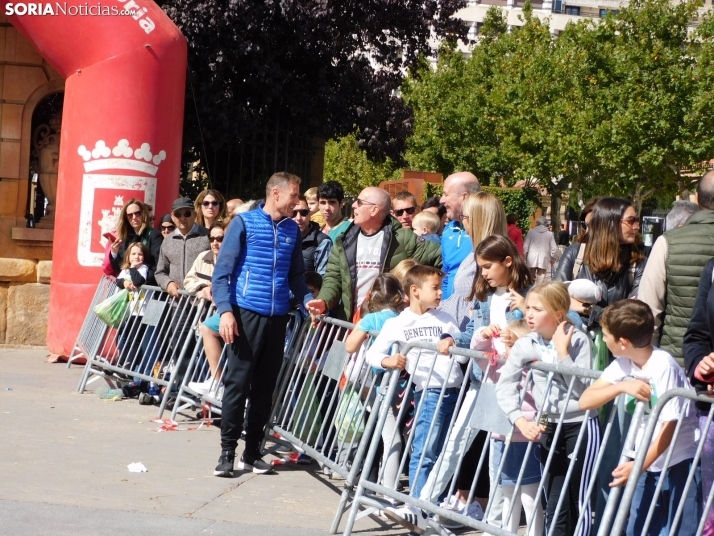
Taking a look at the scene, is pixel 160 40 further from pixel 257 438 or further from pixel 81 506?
pixel 81 506

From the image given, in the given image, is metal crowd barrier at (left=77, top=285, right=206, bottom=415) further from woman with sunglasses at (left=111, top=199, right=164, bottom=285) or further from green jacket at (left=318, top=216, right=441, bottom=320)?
green jacket at (left=318, top=216, right=441, bottom=320)

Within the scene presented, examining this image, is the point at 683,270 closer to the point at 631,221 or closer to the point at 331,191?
the point at 631,221

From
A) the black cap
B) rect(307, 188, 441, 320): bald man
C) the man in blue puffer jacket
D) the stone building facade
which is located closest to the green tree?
the stone building facade

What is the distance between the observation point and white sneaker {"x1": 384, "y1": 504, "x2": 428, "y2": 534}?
5383 millimetres

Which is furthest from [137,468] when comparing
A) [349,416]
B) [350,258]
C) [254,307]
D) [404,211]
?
[404,211]

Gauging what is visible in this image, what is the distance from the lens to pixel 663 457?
4211 millimetres

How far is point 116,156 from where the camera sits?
35.1 feet

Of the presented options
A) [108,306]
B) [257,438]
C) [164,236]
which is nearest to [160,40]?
[164,236]

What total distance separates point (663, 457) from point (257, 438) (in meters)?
3.18

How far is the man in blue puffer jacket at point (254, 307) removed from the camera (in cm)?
668

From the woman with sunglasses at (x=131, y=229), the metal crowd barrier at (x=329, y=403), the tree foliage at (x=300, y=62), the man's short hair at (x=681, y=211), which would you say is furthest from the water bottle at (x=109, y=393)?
the man's short hair at (x=681, y=211)

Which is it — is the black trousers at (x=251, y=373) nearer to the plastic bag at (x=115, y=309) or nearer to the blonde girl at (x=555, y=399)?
the blonde girl at (x=555, y=399)

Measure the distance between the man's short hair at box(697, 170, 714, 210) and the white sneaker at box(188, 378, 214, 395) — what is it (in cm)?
408

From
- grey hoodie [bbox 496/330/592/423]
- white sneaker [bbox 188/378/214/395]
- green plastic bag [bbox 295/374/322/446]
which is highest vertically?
grey hoodie [bbox 496/330/592/423]
